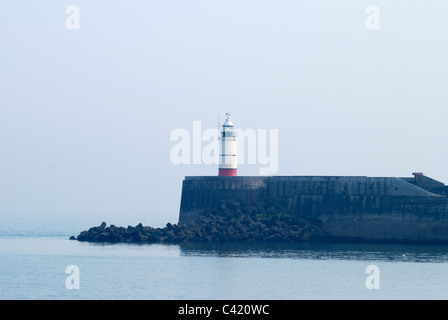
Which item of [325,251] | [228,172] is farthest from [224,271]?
[228,172]

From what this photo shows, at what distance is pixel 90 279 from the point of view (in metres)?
36.1

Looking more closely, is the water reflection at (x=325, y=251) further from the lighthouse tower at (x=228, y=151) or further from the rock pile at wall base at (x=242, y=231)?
the lighthouse tower at (x=228, y=151)

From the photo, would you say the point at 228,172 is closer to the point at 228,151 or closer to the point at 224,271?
the point at 228,151

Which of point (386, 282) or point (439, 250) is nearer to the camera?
point (386, 282)

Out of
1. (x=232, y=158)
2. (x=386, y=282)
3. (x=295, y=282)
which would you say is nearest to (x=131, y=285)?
(x=295, y=282)

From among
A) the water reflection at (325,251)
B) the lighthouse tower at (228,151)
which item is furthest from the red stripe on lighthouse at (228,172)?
the water reflection at (325,251)

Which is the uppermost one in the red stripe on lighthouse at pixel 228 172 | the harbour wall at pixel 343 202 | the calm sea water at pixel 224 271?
the red stripe on lighthouse at pixel 228 172

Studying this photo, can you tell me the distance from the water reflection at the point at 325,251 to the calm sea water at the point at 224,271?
4 cm

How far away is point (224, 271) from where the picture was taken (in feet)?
125

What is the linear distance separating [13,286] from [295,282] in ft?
31.2

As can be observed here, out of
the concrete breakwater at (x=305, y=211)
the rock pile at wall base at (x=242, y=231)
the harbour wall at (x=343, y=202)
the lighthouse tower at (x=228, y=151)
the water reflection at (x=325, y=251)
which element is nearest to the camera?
the water reflection at (x=325, y=251)

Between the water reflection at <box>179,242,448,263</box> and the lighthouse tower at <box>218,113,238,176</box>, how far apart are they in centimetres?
490

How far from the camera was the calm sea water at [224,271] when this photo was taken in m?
32.9
